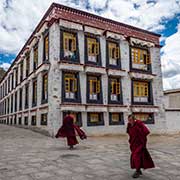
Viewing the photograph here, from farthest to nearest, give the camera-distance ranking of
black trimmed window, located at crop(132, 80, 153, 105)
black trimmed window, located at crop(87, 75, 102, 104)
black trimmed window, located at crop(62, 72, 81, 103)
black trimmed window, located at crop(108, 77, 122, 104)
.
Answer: black trimmed window, located at crop(132, 80, 153, 105), black trimmed window, located at crop(108, 77, 122, 104), black trimmed window, located at crop(87, 75, 102, 104), black trimmed window, located at crop(62, 72, 81, 103)

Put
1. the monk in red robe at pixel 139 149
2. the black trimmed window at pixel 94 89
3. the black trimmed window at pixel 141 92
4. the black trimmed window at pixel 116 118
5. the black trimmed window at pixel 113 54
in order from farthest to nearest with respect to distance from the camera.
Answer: the black trimmed window at pixel 141 92 < the black trimmed window at pixel 113 54 < the black trimmed window at pixel 116 118 < the black trimmed window at pixel 94 89 < the monk in red robe at pixel 139 149

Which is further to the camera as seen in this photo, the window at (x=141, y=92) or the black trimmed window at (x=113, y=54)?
the window at (x=141, y=92)

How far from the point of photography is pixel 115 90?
1683 cm

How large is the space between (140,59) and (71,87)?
6.94 m

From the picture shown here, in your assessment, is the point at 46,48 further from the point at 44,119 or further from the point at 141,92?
the point at 141,92

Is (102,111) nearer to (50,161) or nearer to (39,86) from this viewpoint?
(39,86)

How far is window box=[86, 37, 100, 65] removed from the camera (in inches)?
→ 625

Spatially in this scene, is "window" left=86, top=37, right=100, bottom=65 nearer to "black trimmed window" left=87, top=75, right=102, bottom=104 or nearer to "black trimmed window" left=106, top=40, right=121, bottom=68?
"black trimmed window" left=106, top=40, right=121, bottom=68

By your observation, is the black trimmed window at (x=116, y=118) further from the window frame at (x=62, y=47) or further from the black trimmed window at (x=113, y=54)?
the window frame at (x=62, y=47)

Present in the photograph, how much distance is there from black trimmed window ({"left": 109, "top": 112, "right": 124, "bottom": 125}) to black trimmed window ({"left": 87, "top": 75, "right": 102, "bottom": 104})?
4.83 ft

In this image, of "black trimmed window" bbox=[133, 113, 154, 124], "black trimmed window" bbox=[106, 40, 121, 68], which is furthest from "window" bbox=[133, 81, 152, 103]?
"black trimmed window" bbox=[106, 40, 121, 68]

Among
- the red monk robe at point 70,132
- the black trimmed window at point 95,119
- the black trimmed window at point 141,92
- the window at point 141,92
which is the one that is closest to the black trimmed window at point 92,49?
the black trimmed window at point 95,119

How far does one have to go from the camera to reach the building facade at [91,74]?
14547mm

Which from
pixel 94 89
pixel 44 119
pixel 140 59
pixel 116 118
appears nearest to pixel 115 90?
pixel 94 89
